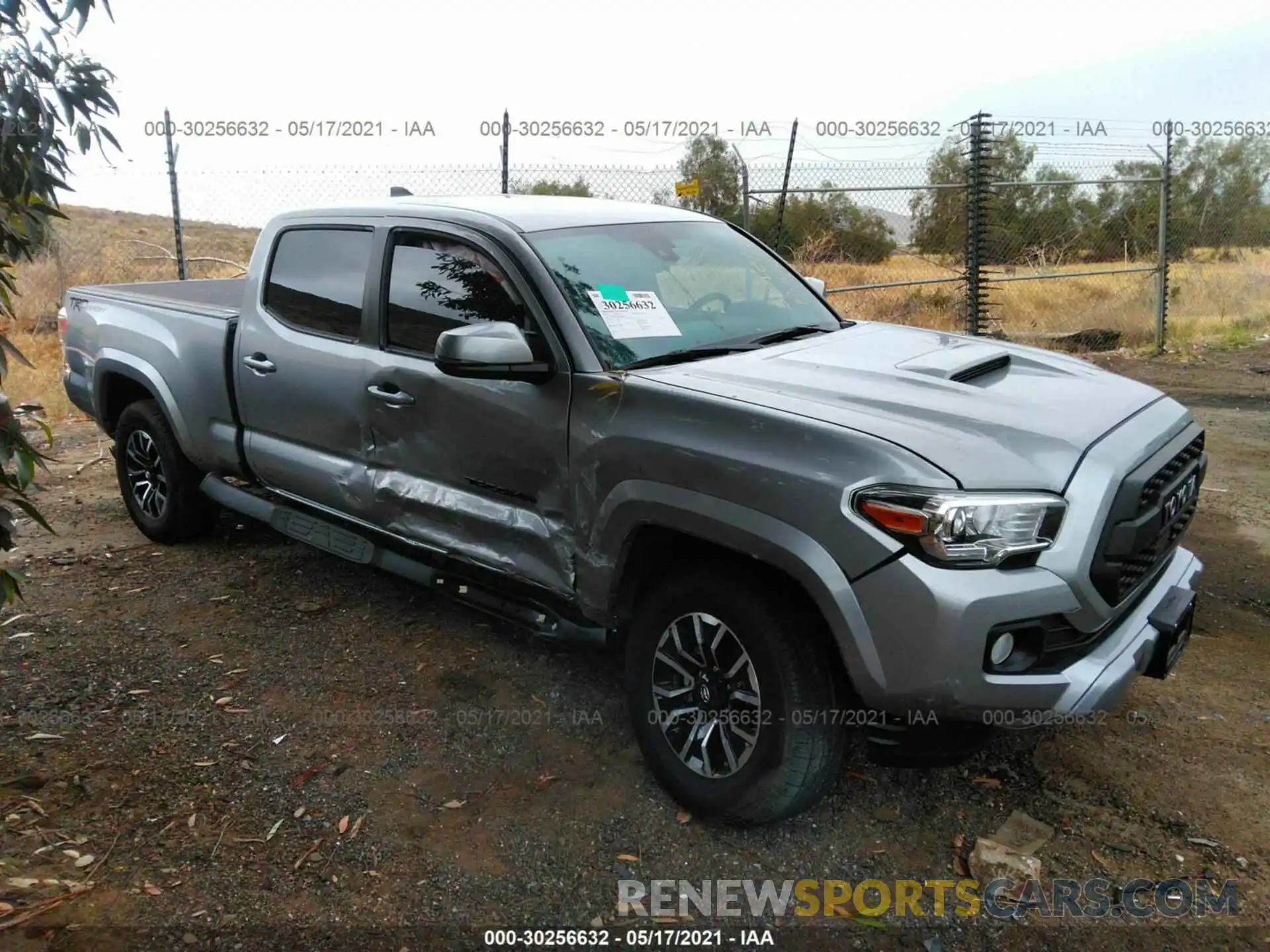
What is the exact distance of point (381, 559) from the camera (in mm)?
4148

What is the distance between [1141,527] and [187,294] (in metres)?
5.15

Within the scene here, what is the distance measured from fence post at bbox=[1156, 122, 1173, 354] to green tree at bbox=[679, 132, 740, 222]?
4665 millimetres

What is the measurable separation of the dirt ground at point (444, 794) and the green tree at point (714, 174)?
750 centimetres

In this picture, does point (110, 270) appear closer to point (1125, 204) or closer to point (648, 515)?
point (648, 515)

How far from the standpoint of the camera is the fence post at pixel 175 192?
31.7 feet

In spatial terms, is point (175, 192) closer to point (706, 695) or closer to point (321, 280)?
point (321, 280)

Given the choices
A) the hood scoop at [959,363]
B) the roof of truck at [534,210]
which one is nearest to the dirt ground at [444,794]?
the hood scoop at [959,363]

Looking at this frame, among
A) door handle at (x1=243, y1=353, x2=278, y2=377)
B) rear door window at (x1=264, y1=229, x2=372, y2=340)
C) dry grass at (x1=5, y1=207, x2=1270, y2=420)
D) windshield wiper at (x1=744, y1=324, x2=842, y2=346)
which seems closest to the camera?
windshield wiper at (x1=744, y1=324, x2=842, y2=346)

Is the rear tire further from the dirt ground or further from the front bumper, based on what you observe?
the front bumper

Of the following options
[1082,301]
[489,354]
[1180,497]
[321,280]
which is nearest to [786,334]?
[489,354]

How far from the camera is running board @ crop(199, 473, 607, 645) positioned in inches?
137

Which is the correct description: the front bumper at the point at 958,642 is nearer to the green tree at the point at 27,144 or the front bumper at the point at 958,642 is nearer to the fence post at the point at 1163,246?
the green tree at the point at 27,144

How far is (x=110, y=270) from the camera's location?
14.2 m

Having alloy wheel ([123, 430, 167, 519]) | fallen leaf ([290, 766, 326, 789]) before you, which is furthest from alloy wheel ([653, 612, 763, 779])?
alloy wheel ([123, 430, 167, 519])
